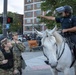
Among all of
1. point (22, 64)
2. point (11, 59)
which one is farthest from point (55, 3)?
point (11, 59)

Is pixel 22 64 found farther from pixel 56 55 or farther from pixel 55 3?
pixel 55 3

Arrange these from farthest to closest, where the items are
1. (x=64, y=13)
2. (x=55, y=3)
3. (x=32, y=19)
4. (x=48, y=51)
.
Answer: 1. (x=32, y=19)
2. (x=55, y=3)
3. (x=64, y=13)
4. (x=48, y=51)

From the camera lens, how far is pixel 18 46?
7801 millimetres

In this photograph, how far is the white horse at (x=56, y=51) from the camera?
6074 mm

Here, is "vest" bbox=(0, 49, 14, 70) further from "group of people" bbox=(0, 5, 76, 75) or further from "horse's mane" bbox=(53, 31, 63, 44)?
"horse's mane" bbox=(53, 31, 63, 44)

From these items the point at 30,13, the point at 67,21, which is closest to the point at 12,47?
the point at 67,21

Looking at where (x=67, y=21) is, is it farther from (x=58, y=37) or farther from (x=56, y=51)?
(x=56, y=51)

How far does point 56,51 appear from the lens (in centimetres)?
627

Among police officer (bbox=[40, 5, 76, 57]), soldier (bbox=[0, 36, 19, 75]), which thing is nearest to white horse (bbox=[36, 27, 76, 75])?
police officer (bbox=[40, 5, 76, 57])

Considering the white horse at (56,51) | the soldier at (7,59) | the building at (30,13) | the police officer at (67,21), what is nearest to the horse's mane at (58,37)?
the white horse at (56,51)

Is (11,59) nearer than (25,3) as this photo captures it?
Yes

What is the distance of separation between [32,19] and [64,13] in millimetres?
105841

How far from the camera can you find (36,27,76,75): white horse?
6.07 meters

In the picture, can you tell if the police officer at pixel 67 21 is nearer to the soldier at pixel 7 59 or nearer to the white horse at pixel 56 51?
the white horse at pixel 56 51
